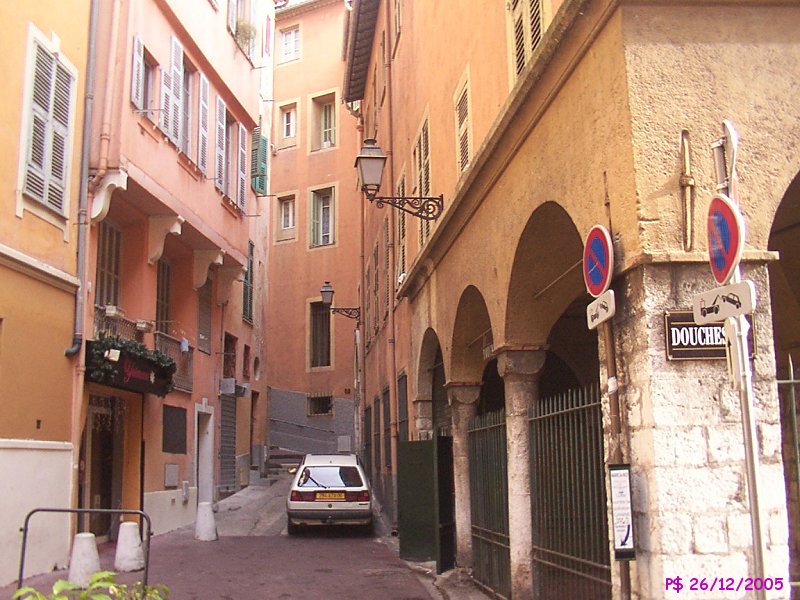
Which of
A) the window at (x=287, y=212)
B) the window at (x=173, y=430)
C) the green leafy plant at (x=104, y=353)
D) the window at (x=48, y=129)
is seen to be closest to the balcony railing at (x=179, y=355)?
the window at (x=173, y=430)

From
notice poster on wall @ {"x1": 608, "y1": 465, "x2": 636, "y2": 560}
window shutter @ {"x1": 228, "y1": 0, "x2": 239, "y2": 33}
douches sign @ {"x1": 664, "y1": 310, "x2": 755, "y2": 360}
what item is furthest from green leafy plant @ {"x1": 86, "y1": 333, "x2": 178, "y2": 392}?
douches sign @ {"x1": 664, "y1": 310, "x2": 755, "y2": 360}

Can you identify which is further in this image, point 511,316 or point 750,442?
point 511,316

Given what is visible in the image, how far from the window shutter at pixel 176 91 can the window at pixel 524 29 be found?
8.77 meters

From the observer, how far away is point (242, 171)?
20.3 m

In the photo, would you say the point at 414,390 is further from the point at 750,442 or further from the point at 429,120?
the point at 750,442

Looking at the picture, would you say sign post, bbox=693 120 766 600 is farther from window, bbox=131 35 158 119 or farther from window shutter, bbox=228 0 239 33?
window shutter, bbox=228 0 239 33

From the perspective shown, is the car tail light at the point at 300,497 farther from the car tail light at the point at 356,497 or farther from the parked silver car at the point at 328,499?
the car tail light at the point at 356,497

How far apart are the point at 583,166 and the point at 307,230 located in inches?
1062

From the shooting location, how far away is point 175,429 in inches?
683

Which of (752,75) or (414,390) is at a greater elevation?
(752,75)

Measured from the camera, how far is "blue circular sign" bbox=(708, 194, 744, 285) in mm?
3670

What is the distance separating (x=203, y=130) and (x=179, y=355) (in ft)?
14.6

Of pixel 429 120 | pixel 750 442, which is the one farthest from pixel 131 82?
pixel 750 442

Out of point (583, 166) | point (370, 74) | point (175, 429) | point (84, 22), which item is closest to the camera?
point (583, 166)
